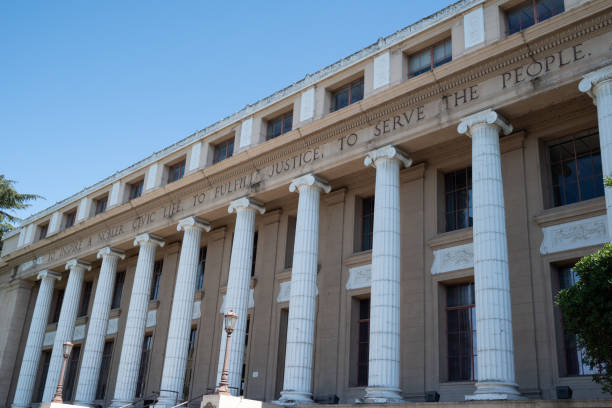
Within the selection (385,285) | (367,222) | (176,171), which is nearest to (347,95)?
(367,222)

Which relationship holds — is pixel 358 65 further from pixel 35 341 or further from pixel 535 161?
pixel 35 341

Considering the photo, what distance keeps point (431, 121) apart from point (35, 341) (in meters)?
25.8

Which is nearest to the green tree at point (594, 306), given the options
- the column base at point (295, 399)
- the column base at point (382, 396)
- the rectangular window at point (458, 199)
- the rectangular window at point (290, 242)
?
the column base at point (382, 396)

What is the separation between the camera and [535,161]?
18516 millimetres

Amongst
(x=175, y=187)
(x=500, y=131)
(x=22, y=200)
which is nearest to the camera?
(x=500, y=131)

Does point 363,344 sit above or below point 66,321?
below

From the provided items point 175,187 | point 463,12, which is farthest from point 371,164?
point 175,187

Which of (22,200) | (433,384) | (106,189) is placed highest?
(22,200)

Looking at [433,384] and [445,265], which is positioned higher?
[445,265]

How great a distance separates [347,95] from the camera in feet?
73.6

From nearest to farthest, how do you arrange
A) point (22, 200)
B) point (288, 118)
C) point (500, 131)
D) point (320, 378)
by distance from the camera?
point (500, 131)
point (320, 378)
point (288, 118)
point (22, 200)

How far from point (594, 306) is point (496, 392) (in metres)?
4.54

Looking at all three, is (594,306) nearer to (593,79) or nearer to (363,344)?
(593,79)

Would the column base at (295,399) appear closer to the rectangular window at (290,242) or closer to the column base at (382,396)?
the column base at (382,396)
